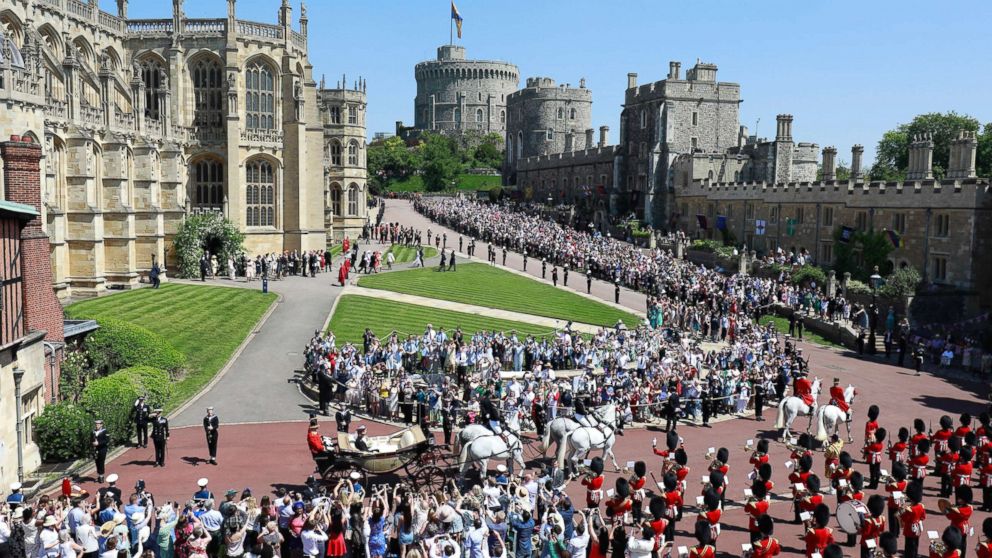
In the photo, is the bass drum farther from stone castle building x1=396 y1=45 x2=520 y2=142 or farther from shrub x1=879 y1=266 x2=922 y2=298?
stone castle building x1=396 y1=45 x2=520 y2=142

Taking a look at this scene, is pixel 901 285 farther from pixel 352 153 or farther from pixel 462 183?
pixel 462 183

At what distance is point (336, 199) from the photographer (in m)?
71.9

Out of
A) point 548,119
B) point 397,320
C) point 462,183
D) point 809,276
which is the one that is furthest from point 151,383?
point 462,183

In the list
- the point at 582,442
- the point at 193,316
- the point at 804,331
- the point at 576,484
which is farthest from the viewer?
the point at 804,331

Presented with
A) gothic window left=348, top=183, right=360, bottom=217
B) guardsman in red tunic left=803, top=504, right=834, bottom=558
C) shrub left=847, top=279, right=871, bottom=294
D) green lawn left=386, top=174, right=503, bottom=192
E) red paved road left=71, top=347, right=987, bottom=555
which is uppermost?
green lawn left=386, top=174, right=503, bottom=192

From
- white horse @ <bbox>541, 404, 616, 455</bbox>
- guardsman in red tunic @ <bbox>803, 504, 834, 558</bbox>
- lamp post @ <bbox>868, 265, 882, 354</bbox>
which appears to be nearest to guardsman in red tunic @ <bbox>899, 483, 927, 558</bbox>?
guardsman in red tunic @ <bbox>803, 504, 834, 558</bbox>

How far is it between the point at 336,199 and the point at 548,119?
155ft

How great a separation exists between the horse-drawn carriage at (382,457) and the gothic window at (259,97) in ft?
138

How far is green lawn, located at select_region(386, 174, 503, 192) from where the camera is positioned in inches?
4789

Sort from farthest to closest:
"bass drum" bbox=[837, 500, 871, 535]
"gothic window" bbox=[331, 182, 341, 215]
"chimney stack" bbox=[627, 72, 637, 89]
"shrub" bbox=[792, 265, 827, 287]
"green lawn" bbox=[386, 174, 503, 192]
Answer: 1. "green lawn" bbox=[386, 174, 503, 192]
2. "chimney stack" bbox=[627, 72, 637, 89]
3. "gothic window" bbox=[331, 182, 341, 215]
4. "shrub" bbox=[792, 265, 827, 287]
5. "bass drum" bbox=[837, 500, 871, 535]

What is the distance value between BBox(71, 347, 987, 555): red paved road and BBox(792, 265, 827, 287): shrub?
18765 millimetres

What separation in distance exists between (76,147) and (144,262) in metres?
8.75

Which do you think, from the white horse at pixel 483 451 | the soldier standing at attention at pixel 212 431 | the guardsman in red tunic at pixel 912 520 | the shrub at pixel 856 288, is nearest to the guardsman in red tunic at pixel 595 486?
the white horse at pixel 483 451

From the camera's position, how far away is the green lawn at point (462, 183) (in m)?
122
